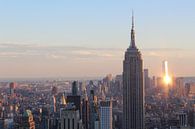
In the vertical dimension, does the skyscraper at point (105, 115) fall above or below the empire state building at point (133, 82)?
below

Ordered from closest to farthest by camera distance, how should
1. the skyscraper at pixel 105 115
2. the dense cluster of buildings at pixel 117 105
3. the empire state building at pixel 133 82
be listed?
the dense cluster of buildings at pixel 117 105 → the skyscraper at pixel 105 115 → the empire state building at pixel 133 82

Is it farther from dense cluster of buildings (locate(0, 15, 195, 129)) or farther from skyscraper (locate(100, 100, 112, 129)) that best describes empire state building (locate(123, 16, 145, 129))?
skyscraper (locate(100, 100, 112, 129))

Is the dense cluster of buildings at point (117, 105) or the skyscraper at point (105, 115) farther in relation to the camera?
the skyscraper at point (105, 115)

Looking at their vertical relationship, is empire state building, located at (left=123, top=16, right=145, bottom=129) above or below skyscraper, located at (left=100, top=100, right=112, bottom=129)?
above

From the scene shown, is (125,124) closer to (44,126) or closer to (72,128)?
(44,126)

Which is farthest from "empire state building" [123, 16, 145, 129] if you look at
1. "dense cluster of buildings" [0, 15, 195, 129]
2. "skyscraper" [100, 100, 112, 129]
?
"skyscraper" [100, 100, 112, 129]

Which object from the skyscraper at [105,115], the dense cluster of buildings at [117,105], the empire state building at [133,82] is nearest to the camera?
the dense cluster of buildings at [117,105]

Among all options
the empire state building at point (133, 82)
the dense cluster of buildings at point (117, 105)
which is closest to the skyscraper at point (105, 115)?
the dense cluster of buildings at point (117, 105)

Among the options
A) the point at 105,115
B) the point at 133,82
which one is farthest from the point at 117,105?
the point at 105,115

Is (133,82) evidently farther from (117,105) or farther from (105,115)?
(105,115)

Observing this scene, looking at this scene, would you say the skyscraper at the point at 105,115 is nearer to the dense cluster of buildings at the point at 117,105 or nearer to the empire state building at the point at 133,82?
the dense cluster of buildings at the point at 117,105
